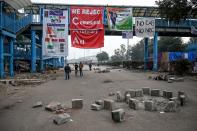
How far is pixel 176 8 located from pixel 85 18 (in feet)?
28.7

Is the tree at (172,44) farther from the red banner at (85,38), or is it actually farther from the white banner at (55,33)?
the white banner at (55,33)

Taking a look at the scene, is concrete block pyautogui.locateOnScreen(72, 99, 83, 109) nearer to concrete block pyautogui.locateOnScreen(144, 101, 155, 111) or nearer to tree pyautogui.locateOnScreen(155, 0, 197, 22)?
concrete block pyautogui.locateOnScreen(144, 101, 155, 111)

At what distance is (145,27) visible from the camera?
97.8 feet

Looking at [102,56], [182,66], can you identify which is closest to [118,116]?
[182,66]

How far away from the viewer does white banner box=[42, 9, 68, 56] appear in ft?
77.5

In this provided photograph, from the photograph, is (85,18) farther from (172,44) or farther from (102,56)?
(102,56)

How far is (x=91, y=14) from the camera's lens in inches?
953

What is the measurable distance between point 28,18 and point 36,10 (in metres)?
4.59

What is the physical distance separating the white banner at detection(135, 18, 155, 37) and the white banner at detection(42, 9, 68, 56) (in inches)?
376

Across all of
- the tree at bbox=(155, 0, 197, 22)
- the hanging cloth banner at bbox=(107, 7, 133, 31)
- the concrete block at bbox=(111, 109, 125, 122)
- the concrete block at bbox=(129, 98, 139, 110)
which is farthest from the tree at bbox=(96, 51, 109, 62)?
the concrete block at bbox=(111, 109, 125, 122)

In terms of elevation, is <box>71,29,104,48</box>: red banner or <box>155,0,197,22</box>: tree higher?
<box>155,0,197,22</box>: tree

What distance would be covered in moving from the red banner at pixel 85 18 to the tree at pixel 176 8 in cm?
656

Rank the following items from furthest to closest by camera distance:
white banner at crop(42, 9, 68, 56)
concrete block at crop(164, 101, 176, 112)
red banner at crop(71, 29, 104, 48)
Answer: red banner at crop(71, 29, 104, 48), white banner at crop(42, 9, 68, 56), concrete block at crop(164, 101, 176, 112)

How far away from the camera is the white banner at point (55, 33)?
23.6 m
